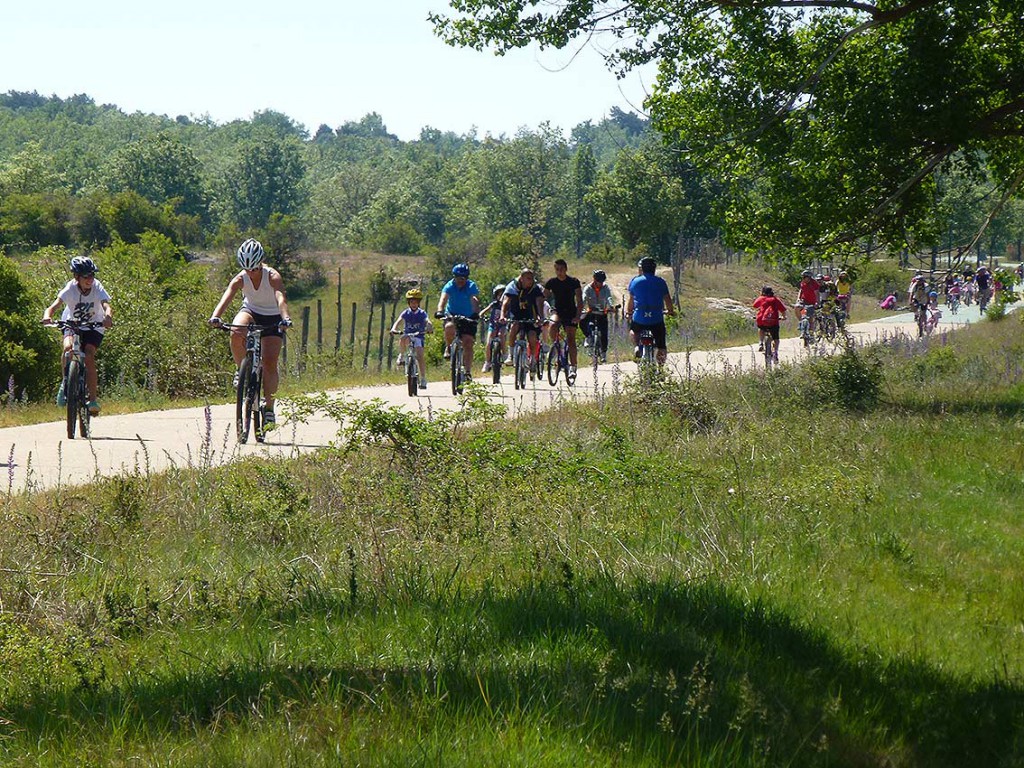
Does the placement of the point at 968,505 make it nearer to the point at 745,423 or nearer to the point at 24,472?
the point at 745,423

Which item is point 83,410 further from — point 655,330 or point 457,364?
point 655,330

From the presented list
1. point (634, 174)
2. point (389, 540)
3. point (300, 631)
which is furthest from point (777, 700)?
point (634, 174)

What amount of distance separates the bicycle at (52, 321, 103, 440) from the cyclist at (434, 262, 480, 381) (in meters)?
5.75

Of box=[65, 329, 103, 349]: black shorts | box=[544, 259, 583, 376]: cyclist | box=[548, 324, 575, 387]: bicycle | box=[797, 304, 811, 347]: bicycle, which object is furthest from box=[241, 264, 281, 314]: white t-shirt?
box=[797, 304, 811, 347]: bicycle

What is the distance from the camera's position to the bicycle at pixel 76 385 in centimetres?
1357

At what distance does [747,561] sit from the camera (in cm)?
712

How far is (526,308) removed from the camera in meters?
20.1

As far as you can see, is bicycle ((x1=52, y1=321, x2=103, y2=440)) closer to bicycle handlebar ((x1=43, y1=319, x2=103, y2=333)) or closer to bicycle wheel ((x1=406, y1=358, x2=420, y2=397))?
bicycle handlebar ((x1=43, y1=319, x2=103, y2=333))

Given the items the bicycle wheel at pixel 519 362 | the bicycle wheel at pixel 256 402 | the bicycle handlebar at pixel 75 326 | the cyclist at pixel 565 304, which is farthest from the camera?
the cyclist at pixel 565 304

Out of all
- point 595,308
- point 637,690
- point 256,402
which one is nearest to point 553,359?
point 595,308

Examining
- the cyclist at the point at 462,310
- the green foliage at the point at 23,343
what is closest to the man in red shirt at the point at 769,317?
the cyclist at the point at 462,310

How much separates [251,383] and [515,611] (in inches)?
316

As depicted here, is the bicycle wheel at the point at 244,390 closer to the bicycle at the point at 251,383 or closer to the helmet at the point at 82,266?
the bicycle at the point at 251,383

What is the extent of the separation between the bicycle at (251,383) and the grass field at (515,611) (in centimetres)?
256
